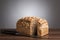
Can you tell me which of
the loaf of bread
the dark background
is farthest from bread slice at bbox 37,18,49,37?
the dark background

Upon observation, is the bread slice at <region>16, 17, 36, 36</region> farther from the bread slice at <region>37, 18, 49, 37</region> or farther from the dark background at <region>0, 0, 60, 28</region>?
the dark background at <region>0, 0, 60, 28</region>

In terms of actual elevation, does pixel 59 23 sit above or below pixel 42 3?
below

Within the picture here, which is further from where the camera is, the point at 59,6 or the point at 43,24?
the point at 59,6

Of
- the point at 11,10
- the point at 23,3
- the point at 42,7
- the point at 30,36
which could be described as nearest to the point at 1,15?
the point at 11,10

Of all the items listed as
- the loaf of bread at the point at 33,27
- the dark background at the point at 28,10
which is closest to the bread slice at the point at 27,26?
the loaf of bread at the point at 33,27

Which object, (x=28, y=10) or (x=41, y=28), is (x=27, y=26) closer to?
(x=41, y=28)

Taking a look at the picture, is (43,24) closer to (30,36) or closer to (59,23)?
(30,36)

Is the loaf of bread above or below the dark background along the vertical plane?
below

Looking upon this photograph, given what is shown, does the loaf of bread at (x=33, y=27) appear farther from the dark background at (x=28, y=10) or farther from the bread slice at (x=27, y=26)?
the dark background at (x=28, y=10)

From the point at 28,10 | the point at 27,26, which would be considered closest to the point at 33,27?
the point at 27,26
